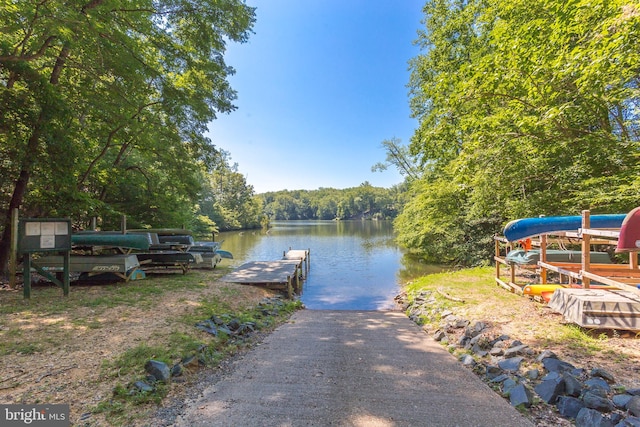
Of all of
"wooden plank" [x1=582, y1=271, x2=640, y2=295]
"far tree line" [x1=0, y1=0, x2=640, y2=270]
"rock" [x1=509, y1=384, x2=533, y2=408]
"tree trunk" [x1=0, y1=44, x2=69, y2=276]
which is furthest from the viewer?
"tree trunk" [x1=0, y1=44, x2=69, y2=276]

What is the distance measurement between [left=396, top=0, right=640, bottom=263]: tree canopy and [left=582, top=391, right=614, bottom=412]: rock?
5321 mm

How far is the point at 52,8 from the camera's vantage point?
17.5 feet

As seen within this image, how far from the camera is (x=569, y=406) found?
8.43 feet

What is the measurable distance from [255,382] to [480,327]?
3.89 metres

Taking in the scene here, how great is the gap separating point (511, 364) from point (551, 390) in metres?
0.74

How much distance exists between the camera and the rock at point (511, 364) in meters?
3.43

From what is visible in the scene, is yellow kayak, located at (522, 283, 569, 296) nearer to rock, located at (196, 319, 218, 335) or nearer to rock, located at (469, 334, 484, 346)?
rock, located at (469, 334, 484, 346)

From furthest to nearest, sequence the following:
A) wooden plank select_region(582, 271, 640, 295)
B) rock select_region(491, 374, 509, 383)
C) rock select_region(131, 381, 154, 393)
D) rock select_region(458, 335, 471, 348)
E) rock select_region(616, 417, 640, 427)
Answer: rock select_region(458, 335, 471, 348)
wooden plank select_region(582, 271, 640, 295)
rock select_region(491, 374, 509, 383)
rock select_region(131, 381, 154, 393)
rock select_region(616, 417, 640, 427)

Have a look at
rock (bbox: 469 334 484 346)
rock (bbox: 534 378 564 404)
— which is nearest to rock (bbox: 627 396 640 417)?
rock (bbox: 534 378 564 404)

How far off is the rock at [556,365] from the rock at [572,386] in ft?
1.28

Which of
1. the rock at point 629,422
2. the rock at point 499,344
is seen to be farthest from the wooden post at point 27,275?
the rock at point 629,422

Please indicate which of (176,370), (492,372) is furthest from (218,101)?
(492,372)

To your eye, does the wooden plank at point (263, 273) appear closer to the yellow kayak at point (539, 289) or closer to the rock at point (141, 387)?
the rock at point (141, 387)

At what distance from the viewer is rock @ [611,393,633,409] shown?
252 cm
